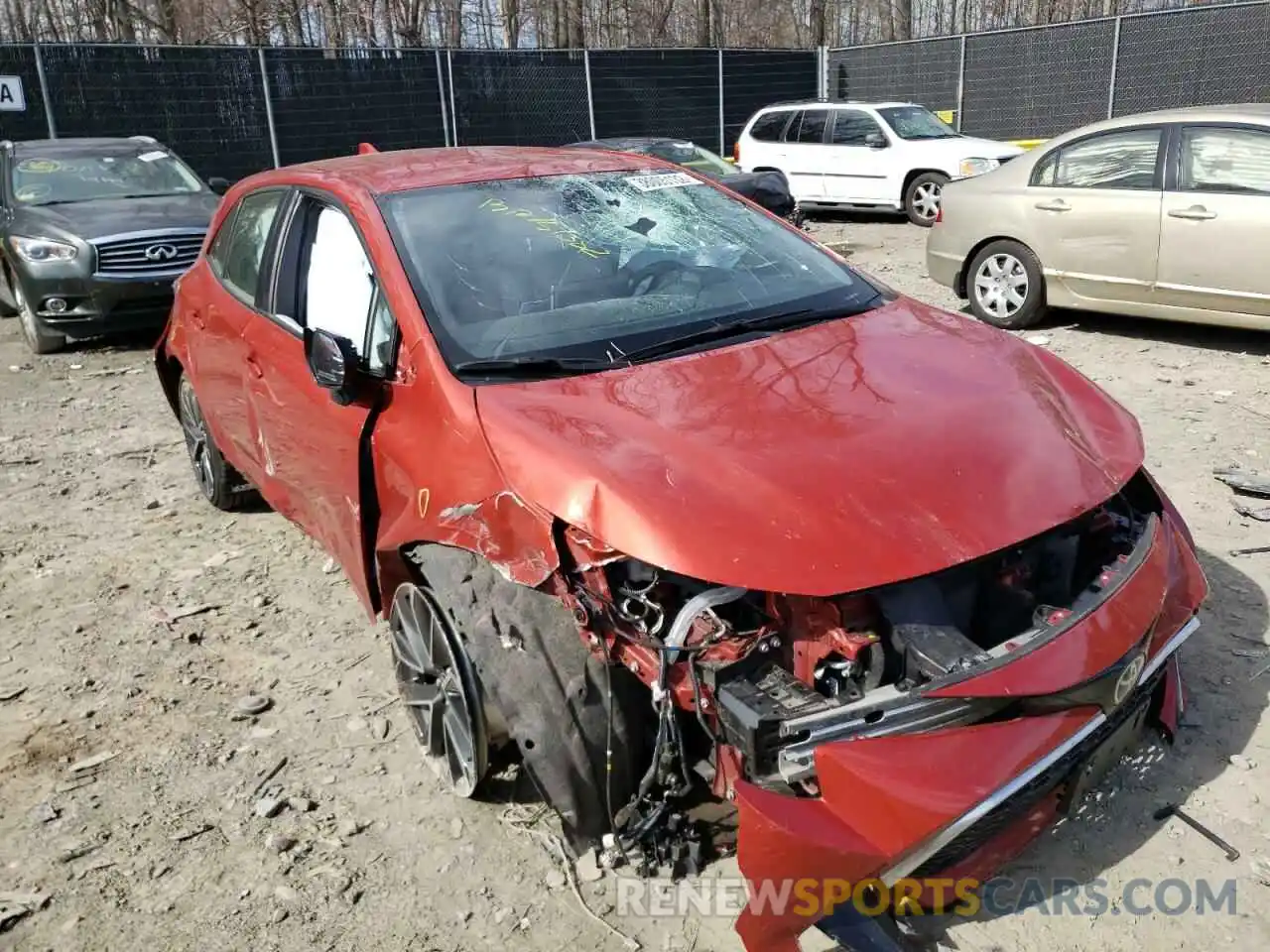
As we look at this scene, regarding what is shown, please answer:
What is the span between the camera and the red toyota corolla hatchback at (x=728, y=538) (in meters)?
2.21

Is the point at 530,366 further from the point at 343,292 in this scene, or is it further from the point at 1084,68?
the point at 1084,68

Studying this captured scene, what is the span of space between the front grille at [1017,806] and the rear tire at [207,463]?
4.00 meters

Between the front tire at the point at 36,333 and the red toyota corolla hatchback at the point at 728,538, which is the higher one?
Result: the red toyota corolla hatchback at the point at 728,538

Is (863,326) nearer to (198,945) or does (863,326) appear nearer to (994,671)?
(994,671)

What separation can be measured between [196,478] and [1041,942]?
187 inches

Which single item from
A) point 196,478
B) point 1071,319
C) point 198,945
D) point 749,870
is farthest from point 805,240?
point 1071,319

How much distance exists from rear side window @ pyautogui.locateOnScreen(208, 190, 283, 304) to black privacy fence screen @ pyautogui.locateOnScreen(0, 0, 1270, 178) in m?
11.8

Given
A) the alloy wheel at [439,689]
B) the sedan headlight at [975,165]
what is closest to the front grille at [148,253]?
the alloy wheel at [439,689]

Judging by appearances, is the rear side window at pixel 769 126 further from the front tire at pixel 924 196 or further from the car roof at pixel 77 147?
the car roof at pixel 77 147

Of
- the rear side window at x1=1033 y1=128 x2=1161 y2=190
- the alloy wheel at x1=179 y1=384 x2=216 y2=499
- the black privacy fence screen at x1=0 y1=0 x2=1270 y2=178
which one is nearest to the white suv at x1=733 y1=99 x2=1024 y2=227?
the black privacy fence screen at x1=0 y1=0 x2=1270 y2=178

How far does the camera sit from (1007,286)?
798 centimetres

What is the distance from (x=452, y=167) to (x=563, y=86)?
1628 cm

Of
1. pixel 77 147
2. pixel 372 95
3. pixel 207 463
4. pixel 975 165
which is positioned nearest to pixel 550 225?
pixel 207 463

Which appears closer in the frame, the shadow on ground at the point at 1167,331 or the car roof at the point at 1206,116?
the car roof at the point at 1206,116
